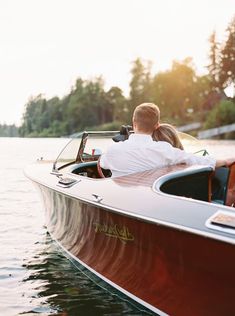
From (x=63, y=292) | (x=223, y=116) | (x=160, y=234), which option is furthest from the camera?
(x=223, y=116)

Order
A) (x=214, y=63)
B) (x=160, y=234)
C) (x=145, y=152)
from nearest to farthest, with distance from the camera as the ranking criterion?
(x=160, y=234), (x=145, y=152), (x=214, y=63)

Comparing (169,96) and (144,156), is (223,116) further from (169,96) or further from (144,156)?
(144,156)

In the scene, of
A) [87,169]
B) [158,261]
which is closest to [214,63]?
[87,169]

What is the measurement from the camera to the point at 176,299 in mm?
3529

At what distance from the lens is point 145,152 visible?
4.41 metres

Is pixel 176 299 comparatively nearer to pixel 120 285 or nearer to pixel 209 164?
pixel 120 285

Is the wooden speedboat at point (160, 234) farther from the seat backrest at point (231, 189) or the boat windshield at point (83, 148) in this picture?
the boat windshield at point (83, 148)

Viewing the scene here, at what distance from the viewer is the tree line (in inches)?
2600

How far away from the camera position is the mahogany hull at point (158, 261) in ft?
10.3

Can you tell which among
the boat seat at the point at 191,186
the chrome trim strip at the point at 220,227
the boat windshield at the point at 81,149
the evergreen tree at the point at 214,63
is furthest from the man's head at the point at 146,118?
the evergreen tree at the point at 214,63

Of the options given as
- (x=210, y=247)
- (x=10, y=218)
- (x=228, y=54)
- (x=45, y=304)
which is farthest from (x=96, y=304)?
(x=228, y=54)

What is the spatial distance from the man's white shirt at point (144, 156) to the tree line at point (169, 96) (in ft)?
160

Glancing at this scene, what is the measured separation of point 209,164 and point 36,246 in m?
3.34

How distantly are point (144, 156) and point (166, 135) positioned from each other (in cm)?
31
